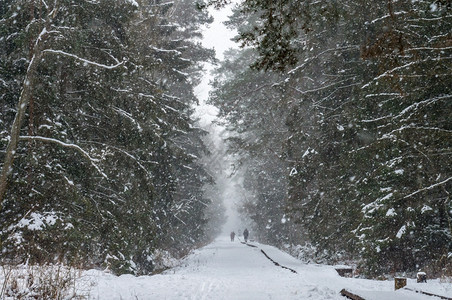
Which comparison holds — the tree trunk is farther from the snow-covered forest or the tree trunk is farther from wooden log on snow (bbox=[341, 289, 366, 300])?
wooden log on snow (bbox=[341, 289, 366, 300])

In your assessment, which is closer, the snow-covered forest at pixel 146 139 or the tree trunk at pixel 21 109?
the tree trunk at pixel 21 109

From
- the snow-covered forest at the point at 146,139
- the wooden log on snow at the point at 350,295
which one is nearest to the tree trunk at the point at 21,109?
the snow-covered forest at the point at 146,139

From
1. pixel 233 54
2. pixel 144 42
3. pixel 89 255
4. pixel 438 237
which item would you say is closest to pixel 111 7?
pixel 144 42

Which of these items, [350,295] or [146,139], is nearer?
[350,295]

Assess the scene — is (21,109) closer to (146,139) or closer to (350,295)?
(146,139)

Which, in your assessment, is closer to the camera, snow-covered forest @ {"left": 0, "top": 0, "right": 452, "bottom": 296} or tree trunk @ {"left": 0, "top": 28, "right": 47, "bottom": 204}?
tree trunk @ {"left": 0, "top": 28, "right": 47, "bottom": 204}

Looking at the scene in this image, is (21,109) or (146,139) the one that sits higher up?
(146,139)

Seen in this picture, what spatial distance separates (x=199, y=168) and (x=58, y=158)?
19.6 m

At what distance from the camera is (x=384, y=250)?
13391 mm

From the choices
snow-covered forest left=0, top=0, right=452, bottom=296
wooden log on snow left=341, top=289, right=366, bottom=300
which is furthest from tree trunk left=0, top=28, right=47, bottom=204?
wooden log on snow left=341, top=289, right=366, bottom=300

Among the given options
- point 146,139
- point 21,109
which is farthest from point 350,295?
point 146,139

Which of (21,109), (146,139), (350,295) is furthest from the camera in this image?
(146,139)

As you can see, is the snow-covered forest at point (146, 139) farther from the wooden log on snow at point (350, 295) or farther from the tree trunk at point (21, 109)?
the wooden log on snow at point (350, 295)

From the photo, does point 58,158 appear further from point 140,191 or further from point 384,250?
point 384,250
